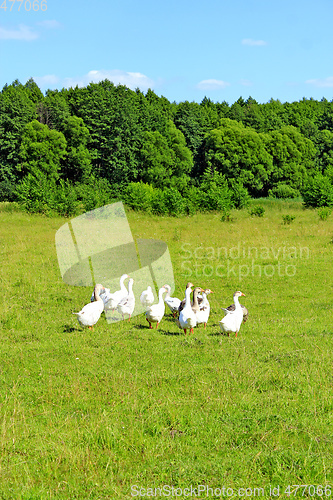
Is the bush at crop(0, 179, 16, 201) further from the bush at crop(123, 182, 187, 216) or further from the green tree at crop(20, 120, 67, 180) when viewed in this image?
the bush at crop(123, 182, 187, 216)

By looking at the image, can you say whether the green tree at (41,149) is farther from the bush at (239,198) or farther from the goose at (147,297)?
the goose at (147,297)

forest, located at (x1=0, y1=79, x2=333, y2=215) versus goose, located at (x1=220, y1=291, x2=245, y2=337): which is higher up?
forest, located at (x1=0, y1=79, x2=333, y2=215)

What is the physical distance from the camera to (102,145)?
2459 inches

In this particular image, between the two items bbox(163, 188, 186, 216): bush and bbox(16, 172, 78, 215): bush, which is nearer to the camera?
bbox(16, 172, 78, 215): bush

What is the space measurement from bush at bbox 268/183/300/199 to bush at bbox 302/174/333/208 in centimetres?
2352

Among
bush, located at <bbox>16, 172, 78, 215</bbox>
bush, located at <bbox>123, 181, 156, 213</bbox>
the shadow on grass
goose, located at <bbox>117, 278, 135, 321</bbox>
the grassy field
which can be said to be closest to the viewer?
the grassy field

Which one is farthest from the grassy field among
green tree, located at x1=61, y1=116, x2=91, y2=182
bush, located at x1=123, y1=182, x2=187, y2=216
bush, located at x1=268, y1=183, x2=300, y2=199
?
bush, located at x1=268, y1=183, x2=300, y2=199

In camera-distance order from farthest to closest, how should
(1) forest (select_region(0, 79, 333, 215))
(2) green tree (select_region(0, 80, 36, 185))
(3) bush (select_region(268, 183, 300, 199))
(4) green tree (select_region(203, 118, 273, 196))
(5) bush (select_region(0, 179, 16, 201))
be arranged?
(3) bush (select_region(268, 183, 300, 199)), (4) green tree (select_region(203, 118, 273, 196)), (2) green tree (select_region(0, 80, 36, 185)), (1) forest (select_region(0, 79, 333, 215)), (5) bush (select_region(0, 179, 16, 201))

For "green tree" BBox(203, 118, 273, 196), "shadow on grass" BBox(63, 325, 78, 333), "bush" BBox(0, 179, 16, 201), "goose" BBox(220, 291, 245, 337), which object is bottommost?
"shadow on grass" BBox(63, 325, 78, 333)

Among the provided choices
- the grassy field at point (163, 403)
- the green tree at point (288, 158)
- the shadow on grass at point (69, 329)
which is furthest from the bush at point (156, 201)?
the green tree at point (288, 158)

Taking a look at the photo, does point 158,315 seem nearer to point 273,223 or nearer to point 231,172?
point 273,223

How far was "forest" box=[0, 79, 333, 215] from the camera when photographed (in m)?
57.6

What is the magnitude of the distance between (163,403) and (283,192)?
6489 cm

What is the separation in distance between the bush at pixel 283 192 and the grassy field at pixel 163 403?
183ft
